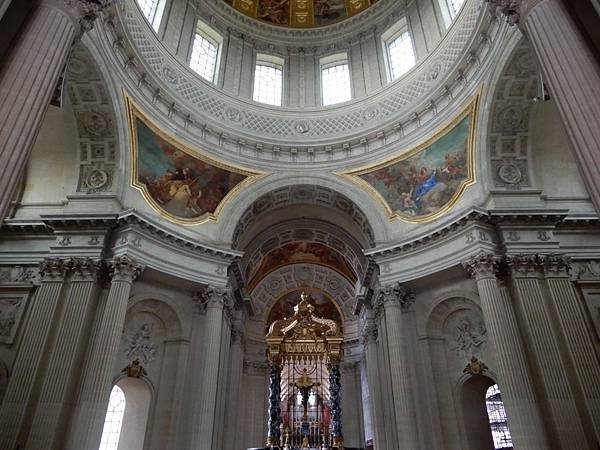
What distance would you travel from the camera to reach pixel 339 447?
14.4m

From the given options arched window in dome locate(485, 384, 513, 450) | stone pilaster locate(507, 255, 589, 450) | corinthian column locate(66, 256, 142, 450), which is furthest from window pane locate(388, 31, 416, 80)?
corinthian column locate(66, 256, 142, 450)

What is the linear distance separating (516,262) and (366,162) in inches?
261

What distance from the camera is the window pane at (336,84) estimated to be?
741 inches

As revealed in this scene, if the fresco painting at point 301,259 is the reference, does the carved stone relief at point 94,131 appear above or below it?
below

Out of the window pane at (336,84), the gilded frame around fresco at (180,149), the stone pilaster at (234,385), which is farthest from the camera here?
the window pane at (336,84)

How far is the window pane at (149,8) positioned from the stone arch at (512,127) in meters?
12.0

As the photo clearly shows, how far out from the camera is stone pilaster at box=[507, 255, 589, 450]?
9648mm

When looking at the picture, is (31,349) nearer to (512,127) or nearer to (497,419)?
(497,419)

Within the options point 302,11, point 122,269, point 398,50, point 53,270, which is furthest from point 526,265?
point 302,11

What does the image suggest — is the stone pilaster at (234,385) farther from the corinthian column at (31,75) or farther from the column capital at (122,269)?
the corinthian column at (31,75)

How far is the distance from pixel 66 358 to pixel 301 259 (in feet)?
47.6

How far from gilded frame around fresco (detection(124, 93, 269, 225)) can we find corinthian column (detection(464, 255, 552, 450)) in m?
8.27

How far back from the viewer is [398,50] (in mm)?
18453

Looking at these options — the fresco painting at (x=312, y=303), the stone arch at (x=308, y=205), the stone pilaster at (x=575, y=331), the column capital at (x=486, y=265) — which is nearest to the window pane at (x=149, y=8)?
the stone arch at (x=308, y=205)
